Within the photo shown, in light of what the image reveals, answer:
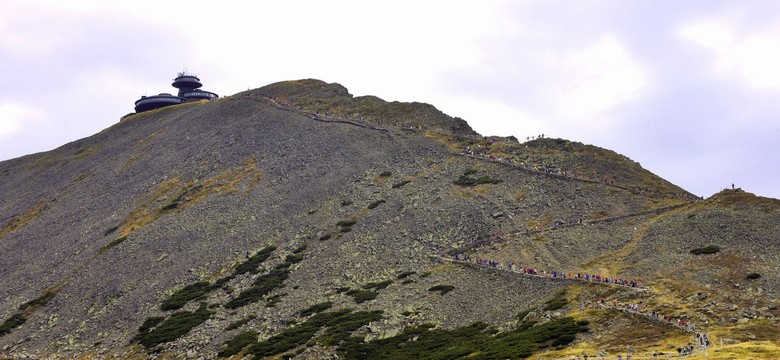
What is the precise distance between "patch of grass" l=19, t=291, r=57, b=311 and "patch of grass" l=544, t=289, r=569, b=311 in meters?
55.2

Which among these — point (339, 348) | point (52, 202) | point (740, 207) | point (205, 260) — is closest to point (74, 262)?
point (205, 260)

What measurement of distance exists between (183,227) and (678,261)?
5778 cm

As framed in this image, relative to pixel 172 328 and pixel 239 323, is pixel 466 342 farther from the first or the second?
pixel 172 328

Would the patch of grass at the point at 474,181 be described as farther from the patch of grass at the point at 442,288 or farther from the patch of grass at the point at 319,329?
the patch of grass at the point at 319,329

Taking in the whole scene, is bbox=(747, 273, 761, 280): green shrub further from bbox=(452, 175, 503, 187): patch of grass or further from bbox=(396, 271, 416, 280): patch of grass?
bbox=(452, 175, 503, 187): patch of grass

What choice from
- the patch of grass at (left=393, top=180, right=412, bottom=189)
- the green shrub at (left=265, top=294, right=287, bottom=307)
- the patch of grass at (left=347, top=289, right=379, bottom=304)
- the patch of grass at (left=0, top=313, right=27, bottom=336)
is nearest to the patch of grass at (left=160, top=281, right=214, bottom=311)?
the green shrub at (left=265, top=294, right=287, bottom=307)

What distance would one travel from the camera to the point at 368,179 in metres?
96.0

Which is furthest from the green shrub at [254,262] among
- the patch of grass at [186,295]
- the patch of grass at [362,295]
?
the patch of grass at [362,295]

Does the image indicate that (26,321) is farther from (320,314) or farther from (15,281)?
(320,314)

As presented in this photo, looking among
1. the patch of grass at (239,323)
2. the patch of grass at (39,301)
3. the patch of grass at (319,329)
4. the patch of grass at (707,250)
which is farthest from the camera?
the patch of grass at (39,301)

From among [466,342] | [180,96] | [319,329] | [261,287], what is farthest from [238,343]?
[180,96]

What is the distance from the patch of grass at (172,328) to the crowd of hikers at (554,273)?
81.2 feet

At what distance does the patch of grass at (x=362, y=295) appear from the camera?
66.8 m

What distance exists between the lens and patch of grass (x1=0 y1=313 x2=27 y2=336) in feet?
254
